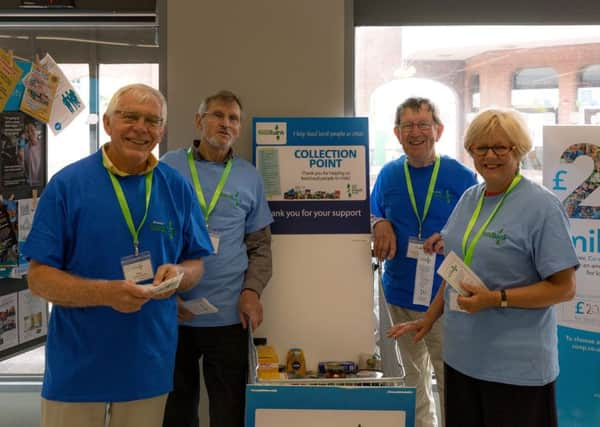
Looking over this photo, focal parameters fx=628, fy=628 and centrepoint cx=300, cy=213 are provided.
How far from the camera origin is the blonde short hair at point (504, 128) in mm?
2164

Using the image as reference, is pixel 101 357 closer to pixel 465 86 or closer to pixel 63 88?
pixel 63 88

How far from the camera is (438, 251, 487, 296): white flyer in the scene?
2168 mm

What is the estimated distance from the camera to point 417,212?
3125 millimetres

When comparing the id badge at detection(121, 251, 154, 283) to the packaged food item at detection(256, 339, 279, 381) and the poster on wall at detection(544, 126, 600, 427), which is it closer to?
the packaged food item at detection(256, 339, 279, 381)

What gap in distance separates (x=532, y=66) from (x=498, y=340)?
222cm

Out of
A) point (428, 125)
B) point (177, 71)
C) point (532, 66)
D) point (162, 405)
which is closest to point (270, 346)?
point (162, 405)

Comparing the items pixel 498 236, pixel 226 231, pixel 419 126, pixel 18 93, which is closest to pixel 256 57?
pixel 419 126

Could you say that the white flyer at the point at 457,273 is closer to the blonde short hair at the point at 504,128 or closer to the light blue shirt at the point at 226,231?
the blonde short hair at the point at 504,128

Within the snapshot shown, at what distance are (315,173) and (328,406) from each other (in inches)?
54.6

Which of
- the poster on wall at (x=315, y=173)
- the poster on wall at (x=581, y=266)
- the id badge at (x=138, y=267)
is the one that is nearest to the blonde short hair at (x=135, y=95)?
the id badge at (x=138, y=267)

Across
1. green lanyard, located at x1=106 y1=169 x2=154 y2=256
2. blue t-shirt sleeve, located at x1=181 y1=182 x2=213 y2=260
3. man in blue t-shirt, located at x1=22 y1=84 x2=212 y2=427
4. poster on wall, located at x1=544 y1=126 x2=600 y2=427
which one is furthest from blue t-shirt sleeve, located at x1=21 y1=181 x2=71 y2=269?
poster on wall, located at x1=544 y1=126 x2=600 y2=427

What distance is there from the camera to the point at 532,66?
12.5ft

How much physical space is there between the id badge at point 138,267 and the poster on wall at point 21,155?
69.7 inches

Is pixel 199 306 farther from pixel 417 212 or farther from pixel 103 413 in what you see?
pixel 417 212
